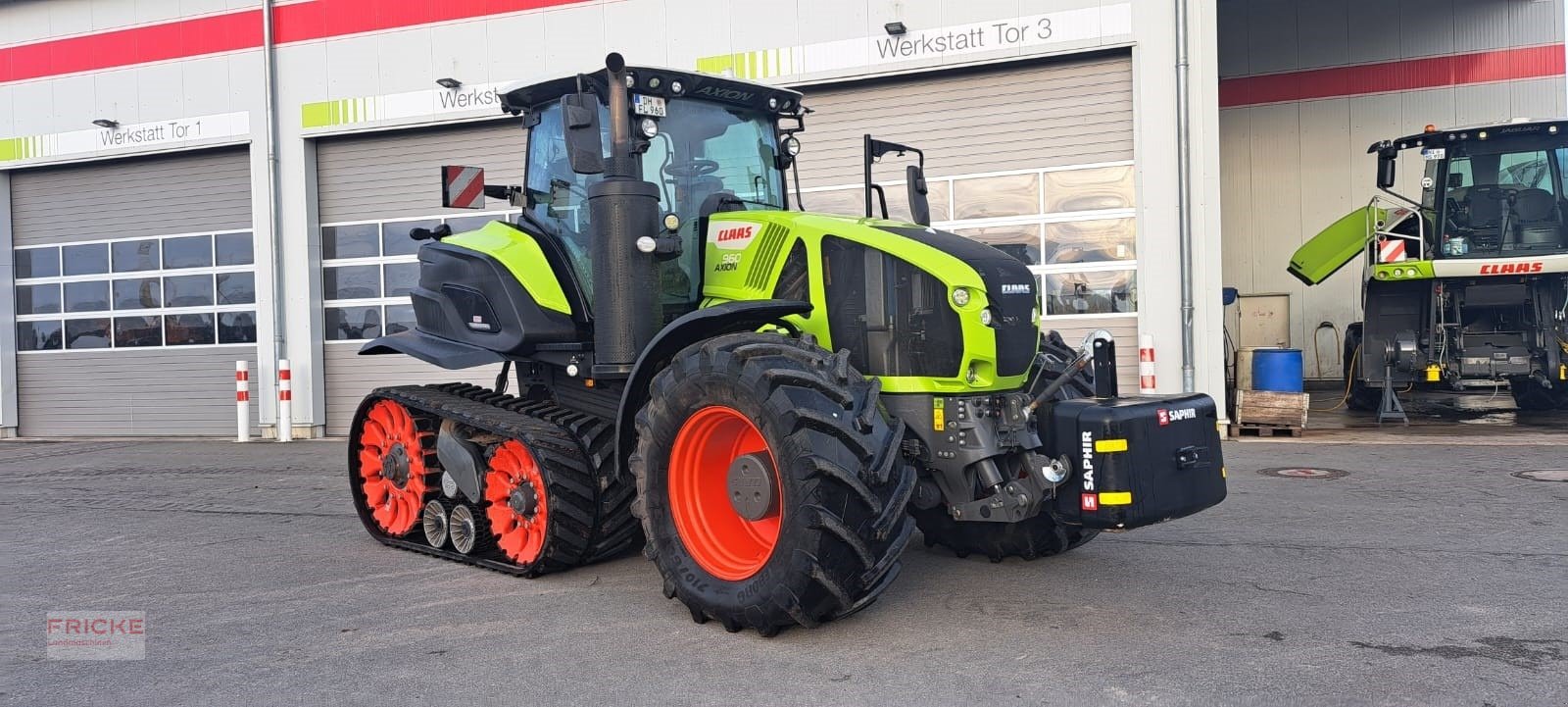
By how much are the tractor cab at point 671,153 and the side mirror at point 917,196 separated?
727 millimetres

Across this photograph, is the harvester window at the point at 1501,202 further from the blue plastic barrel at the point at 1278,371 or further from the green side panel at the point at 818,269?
the green side panel at the point at 818,269

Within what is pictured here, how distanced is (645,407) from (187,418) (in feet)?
42.7

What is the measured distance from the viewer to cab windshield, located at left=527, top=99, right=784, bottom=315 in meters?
5.80

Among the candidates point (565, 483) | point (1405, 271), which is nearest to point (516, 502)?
point (565, 483)

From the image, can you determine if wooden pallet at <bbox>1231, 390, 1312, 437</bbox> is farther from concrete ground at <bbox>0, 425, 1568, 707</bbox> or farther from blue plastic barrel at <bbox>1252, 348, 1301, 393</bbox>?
concrete ground at <bbox>0, 425, 1568, 707</bbox>

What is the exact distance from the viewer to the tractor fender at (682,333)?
504cm

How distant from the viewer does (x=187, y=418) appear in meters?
15.6

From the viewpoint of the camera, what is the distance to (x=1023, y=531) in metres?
5.70

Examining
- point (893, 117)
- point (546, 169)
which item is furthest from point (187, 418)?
point (546, 169)

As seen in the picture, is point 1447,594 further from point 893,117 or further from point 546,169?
point 893,117

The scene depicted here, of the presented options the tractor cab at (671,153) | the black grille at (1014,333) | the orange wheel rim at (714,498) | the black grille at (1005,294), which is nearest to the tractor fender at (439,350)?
the tractor cab at (671,153)

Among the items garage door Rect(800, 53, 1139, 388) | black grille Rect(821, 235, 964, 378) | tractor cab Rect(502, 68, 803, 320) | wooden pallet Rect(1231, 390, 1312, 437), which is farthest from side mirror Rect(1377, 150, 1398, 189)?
black grille Rect(821, 235, 964, 378)

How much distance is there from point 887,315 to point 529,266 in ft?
7.45

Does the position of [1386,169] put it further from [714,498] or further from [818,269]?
[714,498]
